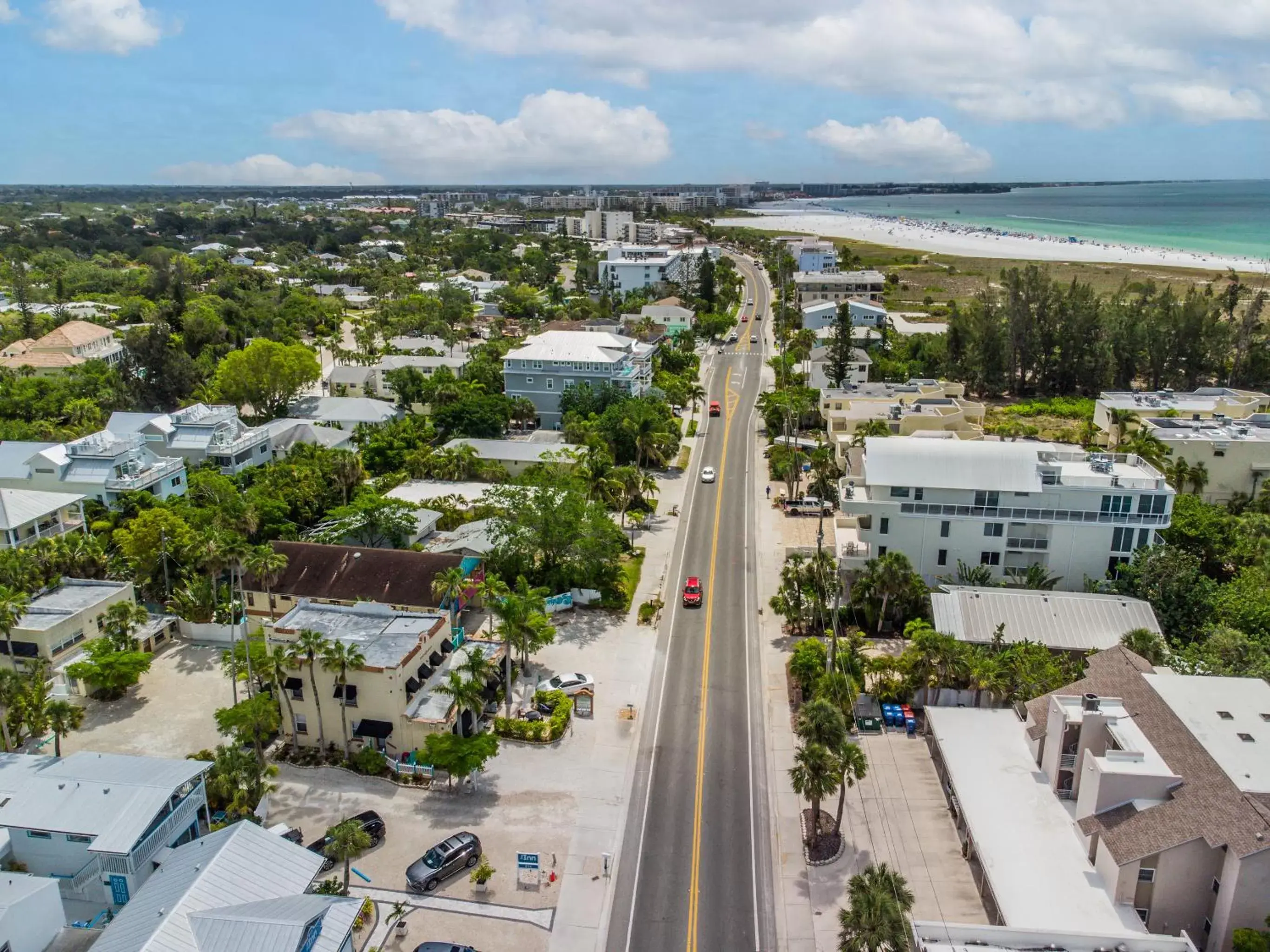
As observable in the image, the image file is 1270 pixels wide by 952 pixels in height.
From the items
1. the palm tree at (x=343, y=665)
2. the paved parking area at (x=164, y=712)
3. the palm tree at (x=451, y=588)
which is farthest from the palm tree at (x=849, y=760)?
the paved parking area at (x=164, y=712)

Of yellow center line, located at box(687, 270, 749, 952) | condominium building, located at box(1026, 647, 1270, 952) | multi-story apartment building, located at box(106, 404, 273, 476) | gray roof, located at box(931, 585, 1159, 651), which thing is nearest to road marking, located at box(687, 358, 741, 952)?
yellow center line, located at box(687, 270, 749, 952)

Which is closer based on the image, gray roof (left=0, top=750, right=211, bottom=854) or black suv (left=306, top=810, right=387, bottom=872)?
gray roof (left=0, top=750, right=211, bottom=854)

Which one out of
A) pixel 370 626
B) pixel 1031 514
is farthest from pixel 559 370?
pixel 1031 514

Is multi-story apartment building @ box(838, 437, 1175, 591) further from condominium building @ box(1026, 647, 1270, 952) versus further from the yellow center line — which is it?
condominium building @ box(1026, 647, 1270, 952)

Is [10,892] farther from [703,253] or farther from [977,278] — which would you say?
[977,278]

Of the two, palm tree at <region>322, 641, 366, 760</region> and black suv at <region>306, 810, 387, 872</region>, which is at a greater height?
palm tree at <region>322, 641, 366, 760</region>

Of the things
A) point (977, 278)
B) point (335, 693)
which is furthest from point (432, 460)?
point (977, 278)
